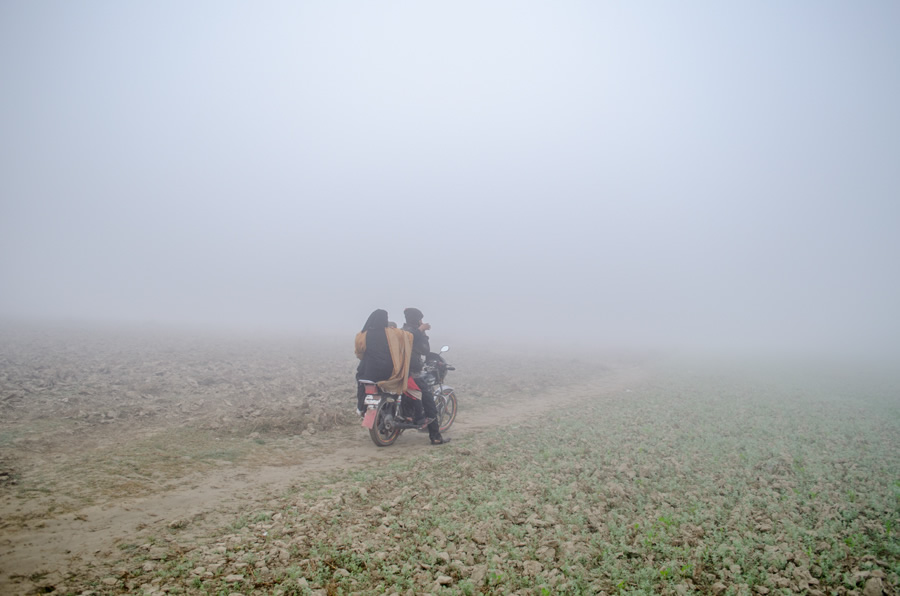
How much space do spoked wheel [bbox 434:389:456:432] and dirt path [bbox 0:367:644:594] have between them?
19.8 inches

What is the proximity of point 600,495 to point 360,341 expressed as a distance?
5.82 metres

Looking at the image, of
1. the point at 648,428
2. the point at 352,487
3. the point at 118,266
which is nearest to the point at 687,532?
the point at 352,487

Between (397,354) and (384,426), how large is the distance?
1963 mm

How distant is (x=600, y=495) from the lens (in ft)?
22.4

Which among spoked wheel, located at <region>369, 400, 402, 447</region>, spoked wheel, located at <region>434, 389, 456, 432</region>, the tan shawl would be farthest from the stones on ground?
spoked wheel, located at <region>434, 389, 456, 432</region>

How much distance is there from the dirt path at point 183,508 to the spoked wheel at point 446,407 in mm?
503

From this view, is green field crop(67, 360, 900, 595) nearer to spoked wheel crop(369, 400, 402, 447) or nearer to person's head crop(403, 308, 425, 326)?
spoked wheel crop(369, 400, 402, 447)

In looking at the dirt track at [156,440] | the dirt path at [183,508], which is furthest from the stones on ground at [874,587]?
the dirt track at [156,440]

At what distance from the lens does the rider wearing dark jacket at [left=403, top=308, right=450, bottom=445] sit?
9.96 m

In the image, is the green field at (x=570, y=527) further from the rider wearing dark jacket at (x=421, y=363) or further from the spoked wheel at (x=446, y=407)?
the spoked wheel at (x=446, y=407)

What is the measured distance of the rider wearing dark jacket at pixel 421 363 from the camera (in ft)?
32.7

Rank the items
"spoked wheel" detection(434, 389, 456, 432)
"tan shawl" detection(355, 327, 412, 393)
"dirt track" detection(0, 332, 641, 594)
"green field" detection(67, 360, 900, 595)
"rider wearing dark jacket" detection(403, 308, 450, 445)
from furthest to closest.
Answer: "spoked wheel" detection(434, 389, 456, 432) → "rider wearing dark jacket" detection(403, 308, 450, 445) → "tan shawl" detection(355, 327, 412, 393) → "dirt track" detection(0, 332, 641, 594) → "green field" detection(67, 360, 900, 595)

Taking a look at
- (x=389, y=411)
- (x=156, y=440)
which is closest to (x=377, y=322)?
(x=389, y=411)

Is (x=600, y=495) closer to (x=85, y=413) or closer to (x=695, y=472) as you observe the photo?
(x=695, y=472)
